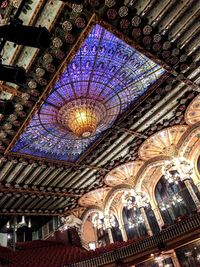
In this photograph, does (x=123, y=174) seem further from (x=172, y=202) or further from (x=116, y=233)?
(x=116, y=233)

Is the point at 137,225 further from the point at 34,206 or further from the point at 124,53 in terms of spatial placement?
the point at 124,53

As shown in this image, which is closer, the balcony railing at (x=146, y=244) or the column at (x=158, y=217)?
the balcony railing at (x=146, y=244)

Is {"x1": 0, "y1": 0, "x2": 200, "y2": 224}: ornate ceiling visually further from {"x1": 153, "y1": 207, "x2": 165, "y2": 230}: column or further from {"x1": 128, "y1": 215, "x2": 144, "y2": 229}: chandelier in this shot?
{"x1": 128, "y1": 215, "x2": 144, "y2": 229}: chandelier

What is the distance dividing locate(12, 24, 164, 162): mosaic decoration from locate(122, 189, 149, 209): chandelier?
479 centimetres

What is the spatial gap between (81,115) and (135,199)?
22.0 feet

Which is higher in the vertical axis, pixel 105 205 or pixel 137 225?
pixel 105 205

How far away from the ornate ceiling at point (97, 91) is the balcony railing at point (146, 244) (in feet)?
10.4

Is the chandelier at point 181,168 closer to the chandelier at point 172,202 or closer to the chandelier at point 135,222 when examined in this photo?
the chandelier at point 172,202

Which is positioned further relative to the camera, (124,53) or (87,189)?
(87,189)

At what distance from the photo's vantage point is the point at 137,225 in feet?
40.9

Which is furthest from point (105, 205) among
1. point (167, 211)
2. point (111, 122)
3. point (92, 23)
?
point (92, 23)

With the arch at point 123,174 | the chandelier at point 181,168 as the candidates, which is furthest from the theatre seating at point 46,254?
the chandelier at point 181,168

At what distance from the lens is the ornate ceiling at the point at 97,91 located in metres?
5.20

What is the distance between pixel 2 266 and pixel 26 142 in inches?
226
